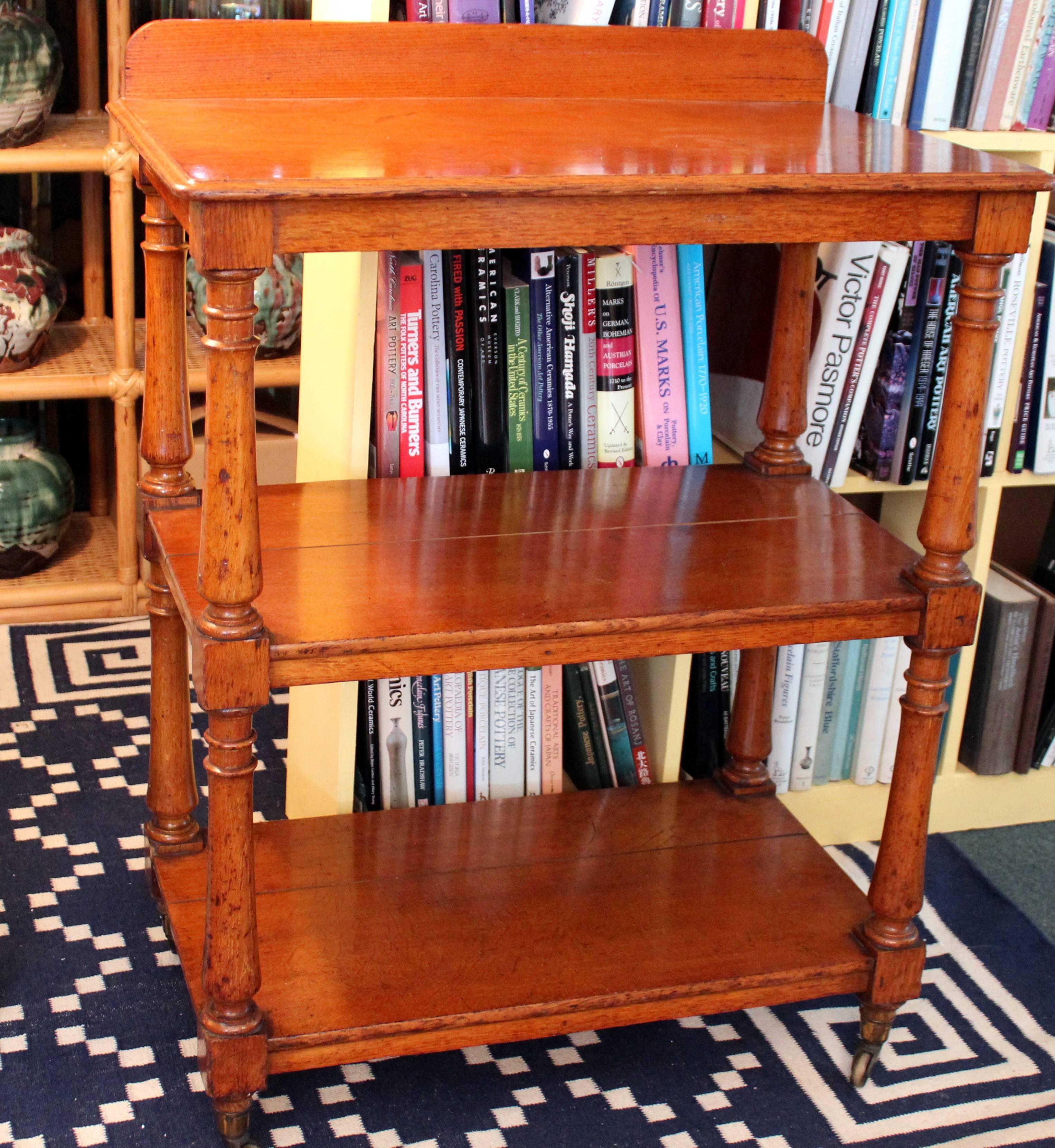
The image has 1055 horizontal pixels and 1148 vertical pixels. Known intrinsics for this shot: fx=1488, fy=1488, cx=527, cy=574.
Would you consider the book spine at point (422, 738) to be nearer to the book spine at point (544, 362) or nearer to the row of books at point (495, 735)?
the row of books at point (495, 735)

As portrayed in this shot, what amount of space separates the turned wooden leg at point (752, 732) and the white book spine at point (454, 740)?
31 centimetres

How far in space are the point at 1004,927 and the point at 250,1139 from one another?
95 centimetres

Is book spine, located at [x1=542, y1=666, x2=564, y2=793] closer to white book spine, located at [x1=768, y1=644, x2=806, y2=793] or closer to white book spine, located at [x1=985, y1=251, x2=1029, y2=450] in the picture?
white book spine, located at [x1=768, y1=644, x2=806, y2=793]

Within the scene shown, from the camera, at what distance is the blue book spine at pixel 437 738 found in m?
1.68

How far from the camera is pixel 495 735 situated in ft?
5.66

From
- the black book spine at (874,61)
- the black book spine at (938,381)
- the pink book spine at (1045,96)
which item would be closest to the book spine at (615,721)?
the black book spine at (938,381)

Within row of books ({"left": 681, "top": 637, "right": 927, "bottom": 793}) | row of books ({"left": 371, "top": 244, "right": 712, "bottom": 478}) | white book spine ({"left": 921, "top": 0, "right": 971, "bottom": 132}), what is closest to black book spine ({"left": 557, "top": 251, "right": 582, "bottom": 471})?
row of books ({"left": 371, "top": 244, "right": 712, "bottom": 478})

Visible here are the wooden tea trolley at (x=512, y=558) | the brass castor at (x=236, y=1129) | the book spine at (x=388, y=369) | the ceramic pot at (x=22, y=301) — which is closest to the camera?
the wooden tea trolley at (x=512, y=558)

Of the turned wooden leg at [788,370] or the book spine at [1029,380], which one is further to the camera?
the book spine at [1029,380]

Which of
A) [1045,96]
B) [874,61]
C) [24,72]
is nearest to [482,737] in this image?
[874,61]

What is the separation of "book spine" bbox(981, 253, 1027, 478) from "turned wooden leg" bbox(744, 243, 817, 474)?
0.25m

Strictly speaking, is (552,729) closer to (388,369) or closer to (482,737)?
(482,737)

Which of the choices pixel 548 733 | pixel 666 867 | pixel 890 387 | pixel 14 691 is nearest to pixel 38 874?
pixel 14 691

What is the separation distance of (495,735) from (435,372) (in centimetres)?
44
